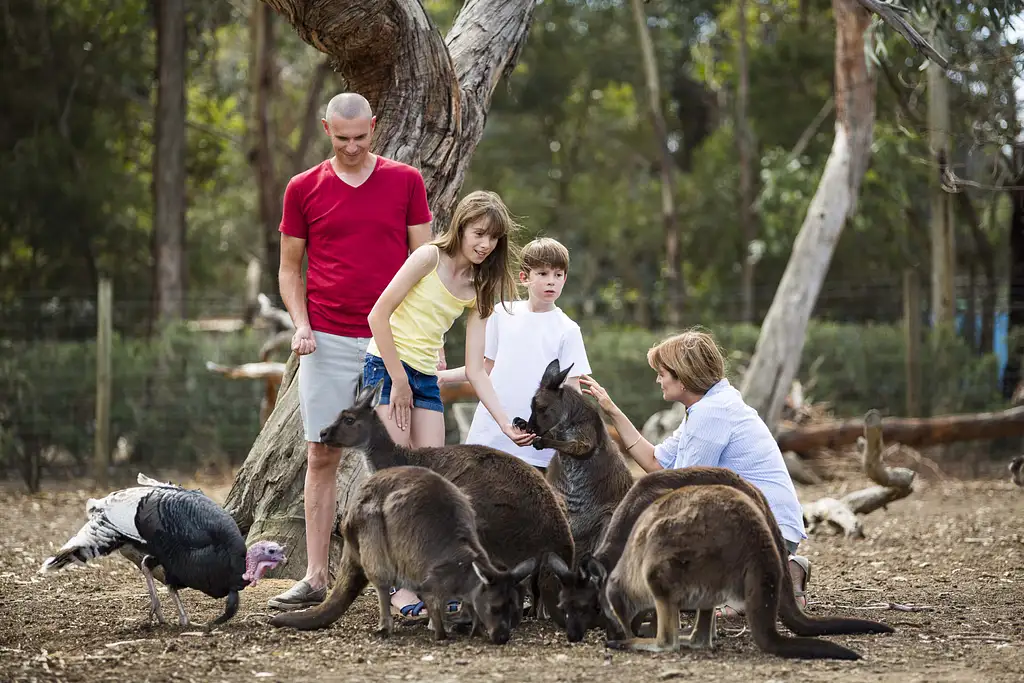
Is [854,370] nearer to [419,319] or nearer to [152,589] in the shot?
[419,319]

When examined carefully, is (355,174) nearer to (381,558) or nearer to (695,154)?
(381,558)

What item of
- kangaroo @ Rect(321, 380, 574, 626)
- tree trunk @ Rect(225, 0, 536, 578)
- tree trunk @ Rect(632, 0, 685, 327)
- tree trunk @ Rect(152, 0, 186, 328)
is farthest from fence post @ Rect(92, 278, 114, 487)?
tree trunk @ Rect(632, 0, 685, 327)

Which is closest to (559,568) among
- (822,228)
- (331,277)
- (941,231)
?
(331,277)

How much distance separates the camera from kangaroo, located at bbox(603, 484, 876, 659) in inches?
176

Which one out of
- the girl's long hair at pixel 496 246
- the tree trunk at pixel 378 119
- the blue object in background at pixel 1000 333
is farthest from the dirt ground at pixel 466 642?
the blue object in background at pixel 1000 333

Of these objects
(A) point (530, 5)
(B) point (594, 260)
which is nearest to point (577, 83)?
(B) point (594, 260)

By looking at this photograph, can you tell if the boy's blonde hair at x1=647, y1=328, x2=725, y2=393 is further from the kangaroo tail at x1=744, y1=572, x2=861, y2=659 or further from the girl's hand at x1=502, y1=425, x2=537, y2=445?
the kangaroo tail at x1=744, y1=572, x2=861, y2=659

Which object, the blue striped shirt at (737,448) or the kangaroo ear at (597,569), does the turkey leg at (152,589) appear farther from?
the blue striped shirt at (737,448)

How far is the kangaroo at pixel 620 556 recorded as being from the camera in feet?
15.8

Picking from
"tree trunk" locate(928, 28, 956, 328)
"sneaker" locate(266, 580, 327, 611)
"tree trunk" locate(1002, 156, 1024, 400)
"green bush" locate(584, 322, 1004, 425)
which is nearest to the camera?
"sneaker" locate(266, 580, 327, 611)

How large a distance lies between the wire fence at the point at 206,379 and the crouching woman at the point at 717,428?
7653mm

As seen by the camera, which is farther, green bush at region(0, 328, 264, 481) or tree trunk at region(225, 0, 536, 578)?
green bush at region(0, 328, 264, 481)

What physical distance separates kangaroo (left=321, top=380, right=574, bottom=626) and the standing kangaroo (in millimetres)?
205

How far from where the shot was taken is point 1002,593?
6.59 m
